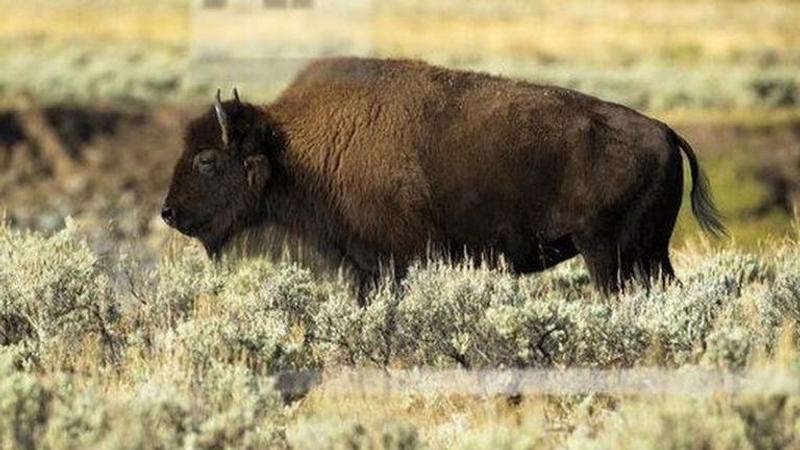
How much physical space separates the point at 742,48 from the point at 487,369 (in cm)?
3668

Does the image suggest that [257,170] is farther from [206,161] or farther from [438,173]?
[438,173]

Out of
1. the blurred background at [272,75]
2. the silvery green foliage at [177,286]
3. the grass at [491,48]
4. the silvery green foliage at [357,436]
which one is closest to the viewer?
the silvery green foliage at [357,436]

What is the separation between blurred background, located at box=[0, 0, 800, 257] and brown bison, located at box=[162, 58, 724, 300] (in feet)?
11.8

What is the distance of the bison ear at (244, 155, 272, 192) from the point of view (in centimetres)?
1071

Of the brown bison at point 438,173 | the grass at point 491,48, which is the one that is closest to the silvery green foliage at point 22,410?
the brown bison at point 438,173

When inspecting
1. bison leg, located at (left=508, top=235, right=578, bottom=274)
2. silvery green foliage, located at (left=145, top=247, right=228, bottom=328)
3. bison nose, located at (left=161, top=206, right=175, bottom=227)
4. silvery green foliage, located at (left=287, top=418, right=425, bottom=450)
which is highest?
silvery green foliage, located at (left=287, top=418, right=425, bottom=450)

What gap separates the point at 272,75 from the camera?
21.3 metres

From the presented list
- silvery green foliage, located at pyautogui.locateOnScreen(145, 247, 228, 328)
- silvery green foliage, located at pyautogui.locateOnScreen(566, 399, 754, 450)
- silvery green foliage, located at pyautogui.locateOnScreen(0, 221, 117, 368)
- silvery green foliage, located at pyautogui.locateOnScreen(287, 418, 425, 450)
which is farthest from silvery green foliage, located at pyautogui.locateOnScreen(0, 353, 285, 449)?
silvery green foliage, located at pyautogui.locateOnScreen(145, 247, 228, 328)

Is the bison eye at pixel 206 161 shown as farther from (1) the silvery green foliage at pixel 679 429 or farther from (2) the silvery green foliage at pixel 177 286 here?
(1) the silvery green foliage at pixel 679 429

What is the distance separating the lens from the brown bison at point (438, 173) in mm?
9945

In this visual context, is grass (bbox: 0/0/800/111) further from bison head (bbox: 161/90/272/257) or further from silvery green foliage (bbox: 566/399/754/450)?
silvery green foliage (bbox: 566/399/754/450)

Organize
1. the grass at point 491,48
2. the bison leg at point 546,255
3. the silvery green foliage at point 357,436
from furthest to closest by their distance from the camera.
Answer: the grass at point 491,48 → the bison leg at point 546,255 → the silvery green foliage at point 357,436

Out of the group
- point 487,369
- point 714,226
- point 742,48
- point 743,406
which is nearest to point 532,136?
point 714,226

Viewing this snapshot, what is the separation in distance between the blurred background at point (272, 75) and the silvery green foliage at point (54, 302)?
4.06 metres
